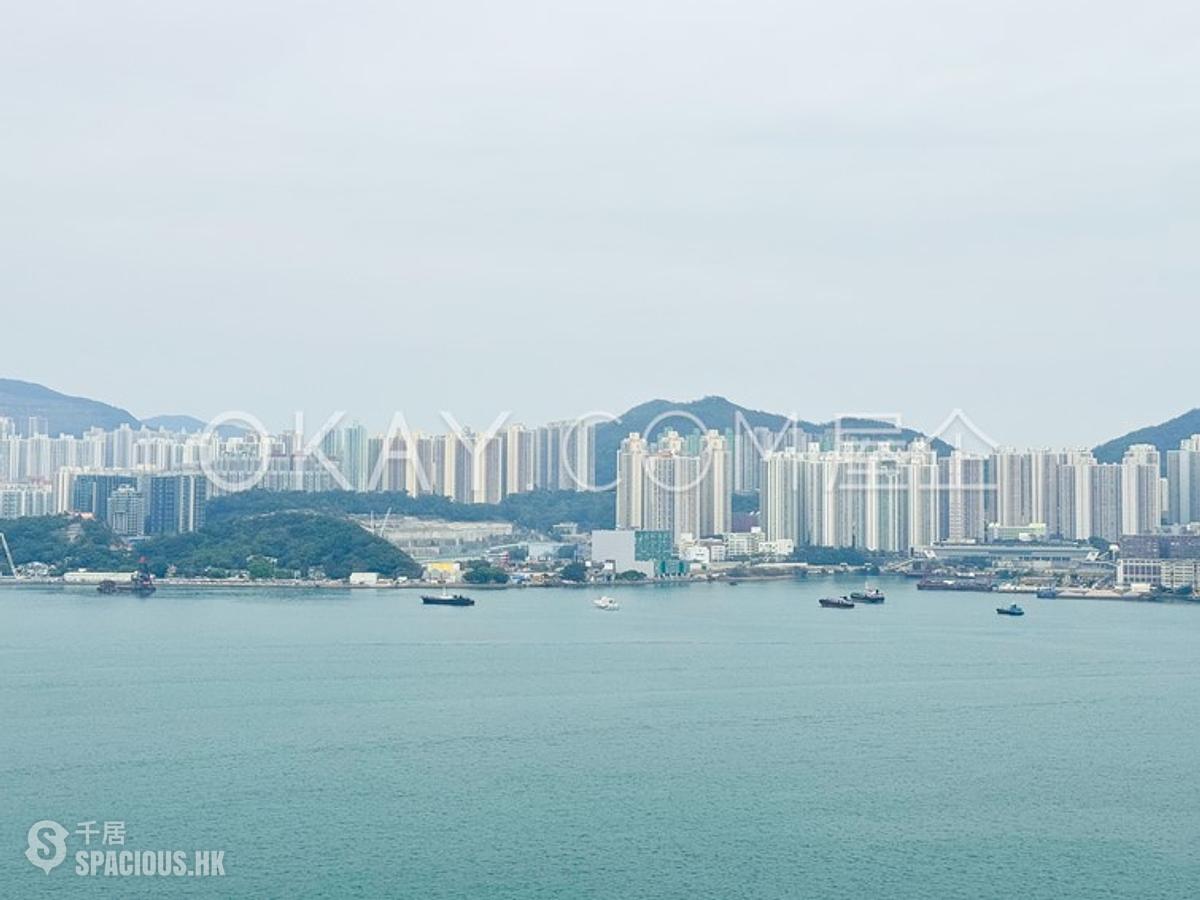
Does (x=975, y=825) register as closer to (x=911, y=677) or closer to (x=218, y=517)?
(x=911, y=677)

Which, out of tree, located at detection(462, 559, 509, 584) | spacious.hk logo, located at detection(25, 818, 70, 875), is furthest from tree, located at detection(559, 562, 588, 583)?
spacious.hk logo, located at detection(25, 818, 70, 875)

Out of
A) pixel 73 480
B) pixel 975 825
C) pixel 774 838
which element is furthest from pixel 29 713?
pixel 73 480

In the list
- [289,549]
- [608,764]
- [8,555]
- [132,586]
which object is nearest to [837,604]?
[289,549]

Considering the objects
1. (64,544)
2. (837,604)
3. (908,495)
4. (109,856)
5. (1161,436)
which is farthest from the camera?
(1161,436)

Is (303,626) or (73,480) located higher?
(73,480)

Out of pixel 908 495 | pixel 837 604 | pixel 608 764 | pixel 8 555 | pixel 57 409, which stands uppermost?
pixel 57 409

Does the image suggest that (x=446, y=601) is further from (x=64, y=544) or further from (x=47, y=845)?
(x=47, y=845)

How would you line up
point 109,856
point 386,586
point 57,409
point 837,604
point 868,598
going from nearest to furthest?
point 109,856
point 837,604
point 868,598
point 386,586
point 57,409
